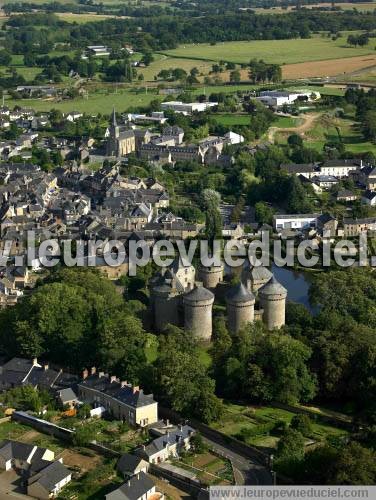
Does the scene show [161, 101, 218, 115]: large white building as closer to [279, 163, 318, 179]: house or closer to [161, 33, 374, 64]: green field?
[279, 163, 318, 179]: house

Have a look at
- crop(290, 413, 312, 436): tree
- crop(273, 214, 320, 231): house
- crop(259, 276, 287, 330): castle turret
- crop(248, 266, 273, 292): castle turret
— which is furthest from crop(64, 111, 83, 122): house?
crop(290, 413, 312, 436): tree

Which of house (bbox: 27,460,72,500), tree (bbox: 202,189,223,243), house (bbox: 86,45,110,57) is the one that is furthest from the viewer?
house (bbox: 86,45,110,57)

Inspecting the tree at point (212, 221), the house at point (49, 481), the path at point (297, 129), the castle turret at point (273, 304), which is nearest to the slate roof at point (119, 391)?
the house at point (49, 481)

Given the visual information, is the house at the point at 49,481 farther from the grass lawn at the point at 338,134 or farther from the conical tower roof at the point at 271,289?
the grass lawn at the point at 338,134

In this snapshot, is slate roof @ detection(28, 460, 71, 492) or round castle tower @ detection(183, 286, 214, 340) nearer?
slate roof @ detection(28, 460, 71, 492)

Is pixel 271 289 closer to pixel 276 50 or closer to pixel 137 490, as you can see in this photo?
pixel 137 490
